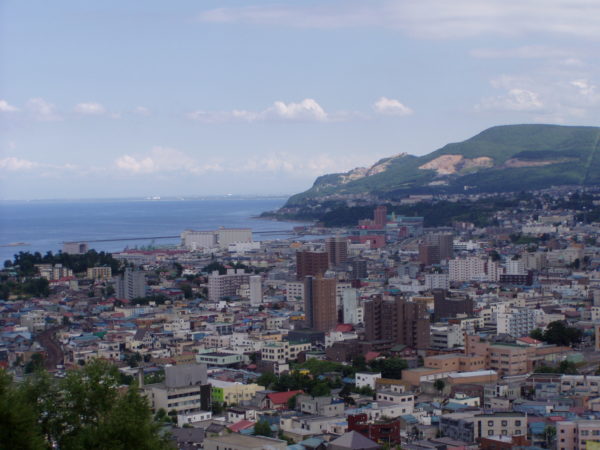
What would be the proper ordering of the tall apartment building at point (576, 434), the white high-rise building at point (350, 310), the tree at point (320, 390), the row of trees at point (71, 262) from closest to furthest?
the tall apartment building at point (576, 434) < the tree at point (320, 390) < the white high-rise building at point (350, 310) < the row of trees at point (71, 262)

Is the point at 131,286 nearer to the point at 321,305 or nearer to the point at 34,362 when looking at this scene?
the point at 321,305

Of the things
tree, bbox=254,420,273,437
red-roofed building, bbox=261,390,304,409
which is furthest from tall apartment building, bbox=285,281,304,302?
tree, bbox=254,420,273,437

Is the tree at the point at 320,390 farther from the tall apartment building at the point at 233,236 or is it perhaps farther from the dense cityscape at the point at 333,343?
the tall apartment building at the point at 233,236

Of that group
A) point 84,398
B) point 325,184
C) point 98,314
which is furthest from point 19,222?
point 84,398

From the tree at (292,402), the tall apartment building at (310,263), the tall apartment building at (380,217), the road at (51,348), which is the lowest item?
the road at (51,348)

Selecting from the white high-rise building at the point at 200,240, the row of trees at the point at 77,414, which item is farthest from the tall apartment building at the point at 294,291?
the white high-rise building at the point at 200,240

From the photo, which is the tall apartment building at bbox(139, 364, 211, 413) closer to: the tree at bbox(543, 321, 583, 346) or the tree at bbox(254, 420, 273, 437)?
the tree at bbox(254, 420, 273, 437)

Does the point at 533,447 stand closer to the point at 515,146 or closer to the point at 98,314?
the point at 98,314
